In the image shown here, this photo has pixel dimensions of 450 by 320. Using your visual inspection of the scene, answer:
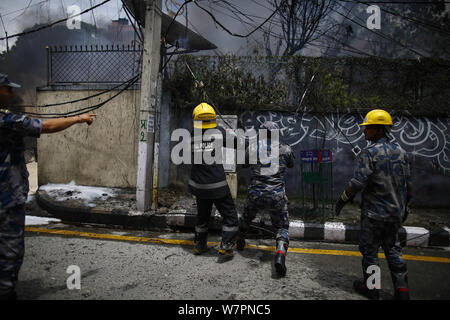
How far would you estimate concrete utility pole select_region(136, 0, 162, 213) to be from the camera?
4.61 metres

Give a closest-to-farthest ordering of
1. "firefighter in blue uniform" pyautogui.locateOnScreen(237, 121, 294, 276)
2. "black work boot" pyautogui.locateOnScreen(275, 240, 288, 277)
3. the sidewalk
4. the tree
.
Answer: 1. "black work boot" pyautogui.locateOnScreen(275, 240, 288, 277)
2. "firefighter in blue uniform" pyautogui.locateOnScreen(237, 121, 294, 276)
3. the sidewalk
4. the tree

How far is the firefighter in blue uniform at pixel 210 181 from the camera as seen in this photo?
135 inches

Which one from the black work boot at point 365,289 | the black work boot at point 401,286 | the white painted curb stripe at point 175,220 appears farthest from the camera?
the white painted curb stripe at point 175,220

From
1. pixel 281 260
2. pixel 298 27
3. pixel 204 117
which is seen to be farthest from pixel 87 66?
pixel 298 27

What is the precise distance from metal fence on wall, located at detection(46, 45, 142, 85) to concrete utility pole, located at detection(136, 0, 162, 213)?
221 cm

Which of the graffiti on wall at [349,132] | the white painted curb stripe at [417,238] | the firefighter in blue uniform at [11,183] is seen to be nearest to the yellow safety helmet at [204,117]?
the firefighter in blue uniform at [11,183]

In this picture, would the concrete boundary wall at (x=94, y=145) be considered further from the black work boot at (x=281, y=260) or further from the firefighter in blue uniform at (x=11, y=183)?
the black work boot at (x=281, y=260)

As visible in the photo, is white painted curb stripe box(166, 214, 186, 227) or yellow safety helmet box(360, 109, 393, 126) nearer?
yellow safety helmet box(360, 109, 393, 126)

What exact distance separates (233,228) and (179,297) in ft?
3.67

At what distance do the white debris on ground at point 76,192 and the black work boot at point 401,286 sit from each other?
4.74m

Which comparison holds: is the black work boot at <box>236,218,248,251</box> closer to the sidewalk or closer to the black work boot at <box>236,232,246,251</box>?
the black work boot at <box>236,232,246,251</box>

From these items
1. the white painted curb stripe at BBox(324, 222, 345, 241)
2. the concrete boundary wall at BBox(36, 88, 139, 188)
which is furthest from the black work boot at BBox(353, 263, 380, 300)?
the concrete boundary wall at BBox(36, 88, 139, 188)

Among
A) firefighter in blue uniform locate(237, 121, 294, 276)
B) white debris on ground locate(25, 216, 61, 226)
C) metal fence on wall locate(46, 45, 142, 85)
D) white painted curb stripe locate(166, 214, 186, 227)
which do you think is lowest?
white debris on ground locate(25, 216, 61, 226)
